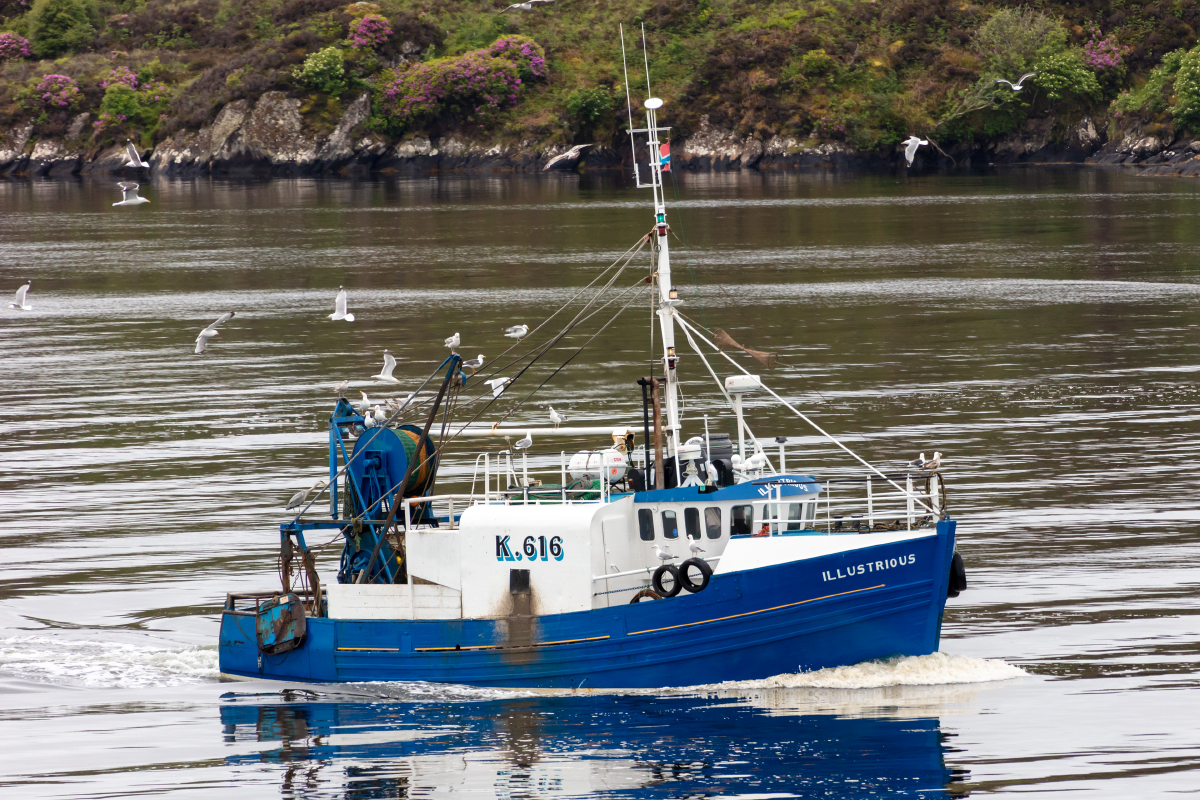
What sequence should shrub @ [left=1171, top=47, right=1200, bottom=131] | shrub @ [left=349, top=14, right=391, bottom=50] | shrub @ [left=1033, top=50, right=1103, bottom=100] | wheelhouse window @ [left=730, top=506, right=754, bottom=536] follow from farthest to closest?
shrub @ [left=349, top=14, right=391, bottom=50], shrub @ [left=1033, top=50, right=1103, bottom=100], shrub @ [left=1171, top=47, right=1200, bottom=131], wheelhouse window @ [left=730, top=506, right=754, bottom=536]

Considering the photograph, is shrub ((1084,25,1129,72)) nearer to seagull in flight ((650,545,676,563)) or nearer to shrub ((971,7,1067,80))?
shrub ((971,7,1067,80))

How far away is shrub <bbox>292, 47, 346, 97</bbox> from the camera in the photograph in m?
155

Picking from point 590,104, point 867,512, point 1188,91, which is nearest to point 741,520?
point 867,512

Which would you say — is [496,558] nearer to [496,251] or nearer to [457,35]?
[496,251]

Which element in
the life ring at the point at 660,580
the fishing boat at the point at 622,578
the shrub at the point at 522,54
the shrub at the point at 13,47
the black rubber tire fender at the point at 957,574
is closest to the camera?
the fishing boat at the point at 622,578

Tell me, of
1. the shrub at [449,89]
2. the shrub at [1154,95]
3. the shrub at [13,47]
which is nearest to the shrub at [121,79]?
the shrub at [13,47]

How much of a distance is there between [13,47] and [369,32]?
54611 millimetres

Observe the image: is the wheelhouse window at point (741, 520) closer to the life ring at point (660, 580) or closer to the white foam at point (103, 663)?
the life ring at point (660, 580)

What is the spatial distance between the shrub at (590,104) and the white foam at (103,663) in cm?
13268

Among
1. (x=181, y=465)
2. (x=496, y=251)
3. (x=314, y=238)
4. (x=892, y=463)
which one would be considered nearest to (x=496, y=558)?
(x=892, y=463)

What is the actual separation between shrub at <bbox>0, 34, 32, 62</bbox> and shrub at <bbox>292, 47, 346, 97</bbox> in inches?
1934

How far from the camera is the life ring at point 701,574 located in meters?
21.4

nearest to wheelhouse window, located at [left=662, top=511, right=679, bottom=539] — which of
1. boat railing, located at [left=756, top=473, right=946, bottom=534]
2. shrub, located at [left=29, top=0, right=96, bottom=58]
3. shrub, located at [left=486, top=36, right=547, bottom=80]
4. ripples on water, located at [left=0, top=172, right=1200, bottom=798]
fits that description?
boat railing, located at [left=756, top=473, right=946, bottom=534]

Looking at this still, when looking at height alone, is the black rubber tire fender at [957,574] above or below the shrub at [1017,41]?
below
